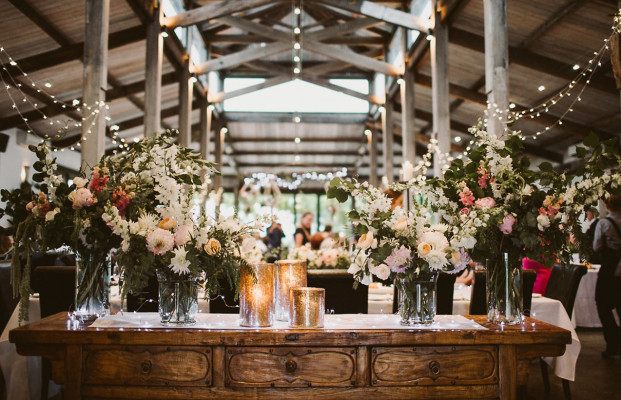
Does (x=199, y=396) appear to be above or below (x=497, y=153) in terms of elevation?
below

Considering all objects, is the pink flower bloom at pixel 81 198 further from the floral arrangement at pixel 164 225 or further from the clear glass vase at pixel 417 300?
the clear glass vase at pixel 417 300

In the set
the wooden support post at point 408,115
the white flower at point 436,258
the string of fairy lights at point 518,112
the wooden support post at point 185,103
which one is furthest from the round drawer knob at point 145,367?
the wooden support post at point 185,103

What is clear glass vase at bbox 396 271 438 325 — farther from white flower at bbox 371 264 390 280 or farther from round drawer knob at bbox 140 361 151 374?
round drawer knob at bbox 140 361 151 374

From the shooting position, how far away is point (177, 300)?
1.97 metres

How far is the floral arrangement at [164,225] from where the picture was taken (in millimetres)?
1837

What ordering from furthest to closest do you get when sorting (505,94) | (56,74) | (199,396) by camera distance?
(56,74) < (505,94) < (199,396)

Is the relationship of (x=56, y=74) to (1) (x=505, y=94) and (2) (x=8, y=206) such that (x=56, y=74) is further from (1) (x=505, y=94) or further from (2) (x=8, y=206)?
(2) (x=8, y=206)

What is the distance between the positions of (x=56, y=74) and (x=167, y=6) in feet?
7.21

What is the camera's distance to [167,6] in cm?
998

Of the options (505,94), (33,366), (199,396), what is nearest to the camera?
(199,396)

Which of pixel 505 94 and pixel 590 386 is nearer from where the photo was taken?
pixel 590 386

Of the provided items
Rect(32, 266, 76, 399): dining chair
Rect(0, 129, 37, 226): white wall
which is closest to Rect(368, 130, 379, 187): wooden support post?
Rect(0, 129, 37, 226): white wall

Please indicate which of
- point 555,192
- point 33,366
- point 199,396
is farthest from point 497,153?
point 33,366

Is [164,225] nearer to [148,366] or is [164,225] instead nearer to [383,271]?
[148,366]
